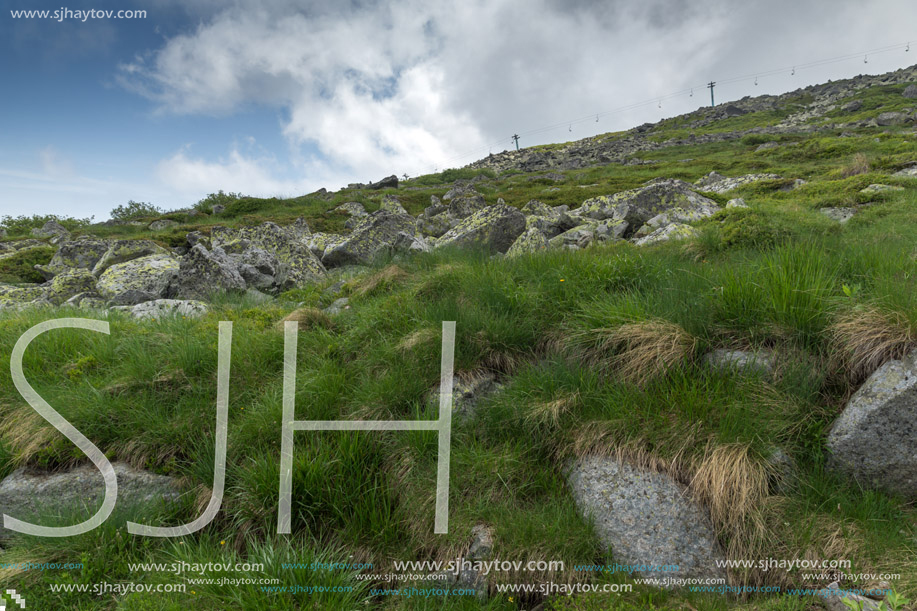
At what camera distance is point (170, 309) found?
704 cm

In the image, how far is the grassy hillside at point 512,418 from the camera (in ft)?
9.71

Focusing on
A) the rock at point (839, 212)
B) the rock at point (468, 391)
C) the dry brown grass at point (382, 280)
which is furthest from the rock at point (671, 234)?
the rock at point (468, 391)

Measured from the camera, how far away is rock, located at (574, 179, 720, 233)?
12210mm

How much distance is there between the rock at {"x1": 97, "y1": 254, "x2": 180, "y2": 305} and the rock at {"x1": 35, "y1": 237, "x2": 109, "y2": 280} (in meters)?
4.93

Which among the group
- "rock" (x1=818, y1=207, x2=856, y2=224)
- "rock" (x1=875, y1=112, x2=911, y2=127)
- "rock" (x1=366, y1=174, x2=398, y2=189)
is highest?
"rock" (x1=875, y1=112, x2=911, y2=127)

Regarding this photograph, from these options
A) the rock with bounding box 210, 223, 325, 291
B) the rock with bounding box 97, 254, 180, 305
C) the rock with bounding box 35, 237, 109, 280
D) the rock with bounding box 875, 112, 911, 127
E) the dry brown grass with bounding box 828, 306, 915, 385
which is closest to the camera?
the dry brown grass with bounding box 828, 306, 915, 385

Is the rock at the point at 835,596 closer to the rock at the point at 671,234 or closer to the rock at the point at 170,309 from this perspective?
the rock at the point at 671,234

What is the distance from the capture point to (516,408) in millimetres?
3893

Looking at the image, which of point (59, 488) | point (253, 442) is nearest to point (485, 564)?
point (253, 442)

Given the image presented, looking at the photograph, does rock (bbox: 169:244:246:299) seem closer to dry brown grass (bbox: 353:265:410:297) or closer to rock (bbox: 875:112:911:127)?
dry brown grass (bbox: 353:265:410:297)

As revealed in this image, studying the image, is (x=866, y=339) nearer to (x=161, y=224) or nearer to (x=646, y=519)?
(x=646, y=519)

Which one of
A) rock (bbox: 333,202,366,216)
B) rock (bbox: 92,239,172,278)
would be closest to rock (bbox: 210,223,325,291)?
rock (bbox: 92,239,172,278)

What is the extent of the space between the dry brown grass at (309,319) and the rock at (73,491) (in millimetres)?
2228

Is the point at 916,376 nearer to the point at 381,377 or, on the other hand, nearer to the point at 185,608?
the point at 381,377
